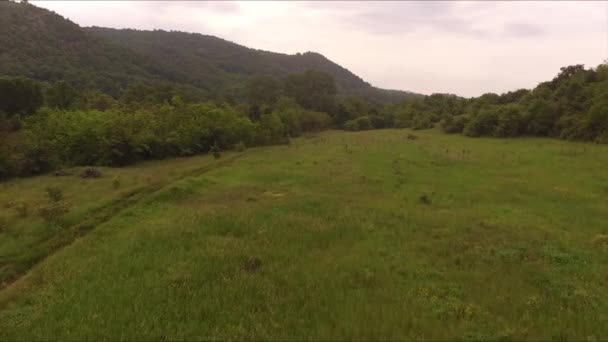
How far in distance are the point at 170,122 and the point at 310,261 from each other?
39.6 metres

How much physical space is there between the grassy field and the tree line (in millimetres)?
11307

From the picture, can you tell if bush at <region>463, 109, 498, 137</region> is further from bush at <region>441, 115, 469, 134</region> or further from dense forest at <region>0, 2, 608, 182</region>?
bush at <region>441, 115, 469, 134</region>

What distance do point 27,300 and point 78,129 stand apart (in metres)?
32.8

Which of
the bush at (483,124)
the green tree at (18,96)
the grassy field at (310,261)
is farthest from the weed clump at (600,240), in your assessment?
the green tree at (18,96)

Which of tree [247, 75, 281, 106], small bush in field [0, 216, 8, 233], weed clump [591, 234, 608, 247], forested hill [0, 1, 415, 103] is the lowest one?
small bush in field [0, 216, 8, 233]

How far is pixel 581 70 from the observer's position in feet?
214

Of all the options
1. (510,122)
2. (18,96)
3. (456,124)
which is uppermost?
(18,96)

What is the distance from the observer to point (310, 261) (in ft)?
47.4


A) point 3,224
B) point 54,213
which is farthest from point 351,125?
point 3,224

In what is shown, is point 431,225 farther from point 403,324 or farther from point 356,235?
point 403,324

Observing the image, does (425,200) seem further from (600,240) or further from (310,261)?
(310,261)

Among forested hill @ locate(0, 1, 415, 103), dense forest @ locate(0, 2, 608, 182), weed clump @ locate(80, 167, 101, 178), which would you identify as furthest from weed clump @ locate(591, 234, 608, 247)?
forested hill @ locate(0, 1, 415, 103)

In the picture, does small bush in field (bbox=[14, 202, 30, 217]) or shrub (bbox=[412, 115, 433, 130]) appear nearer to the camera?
small bush in field (bbox=[14, 202, 30, 217])

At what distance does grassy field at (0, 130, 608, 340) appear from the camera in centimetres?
1018
